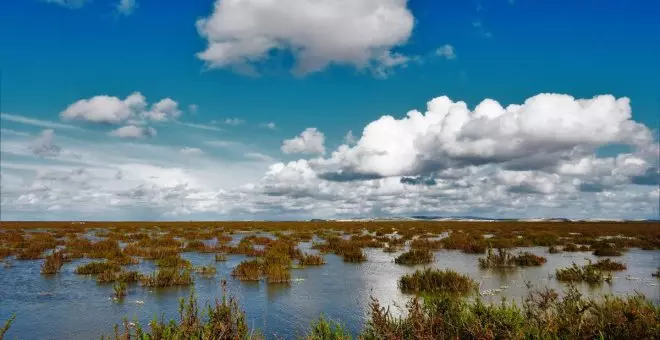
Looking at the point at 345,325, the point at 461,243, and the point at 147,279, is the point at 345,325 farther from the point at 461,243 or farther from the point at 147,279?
the point at 461,243

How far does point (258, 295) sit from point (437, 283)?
5.75 m

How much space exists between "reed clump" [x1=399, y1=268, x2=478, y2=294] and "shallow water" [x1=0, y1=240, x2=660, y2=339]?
0.52 m

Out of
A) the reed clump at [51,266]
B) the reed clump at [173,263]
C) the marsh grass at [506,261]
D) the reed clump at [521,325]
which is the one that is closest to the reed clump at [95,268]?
the reed clump at [51,266]

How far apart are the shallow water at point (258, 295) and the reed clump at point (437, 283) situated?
0.52m

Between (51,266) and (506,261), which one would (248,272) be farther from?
(506,261)

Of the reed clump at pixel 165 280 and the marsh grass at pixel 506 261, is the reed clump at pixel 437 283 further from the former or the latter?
the reed clump at pixel 165 280

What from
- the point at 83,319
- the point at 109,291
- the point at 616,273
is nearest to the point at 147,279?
the point at 109,291

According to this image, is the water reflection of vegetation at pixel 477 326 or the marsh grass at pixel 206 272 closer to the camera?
the water reflection of vegetation at pixel 477 326

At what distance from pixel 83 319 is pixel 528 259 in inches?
723

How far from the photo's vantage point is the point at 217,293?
534 inches

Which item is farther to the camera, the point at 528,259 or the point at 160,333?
the point at 528,259

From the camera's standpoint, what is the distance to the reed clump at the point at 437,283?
13688 millimetres

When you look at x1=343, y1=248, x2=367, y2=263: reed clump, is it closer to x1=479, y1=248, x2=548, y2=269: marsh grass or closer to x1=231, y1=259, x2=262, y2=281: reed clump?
x1=479, y1=248, x2=548, y2=269: marsh grass

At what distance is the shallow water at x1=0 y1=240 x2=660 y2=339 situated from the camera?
10.2 m
